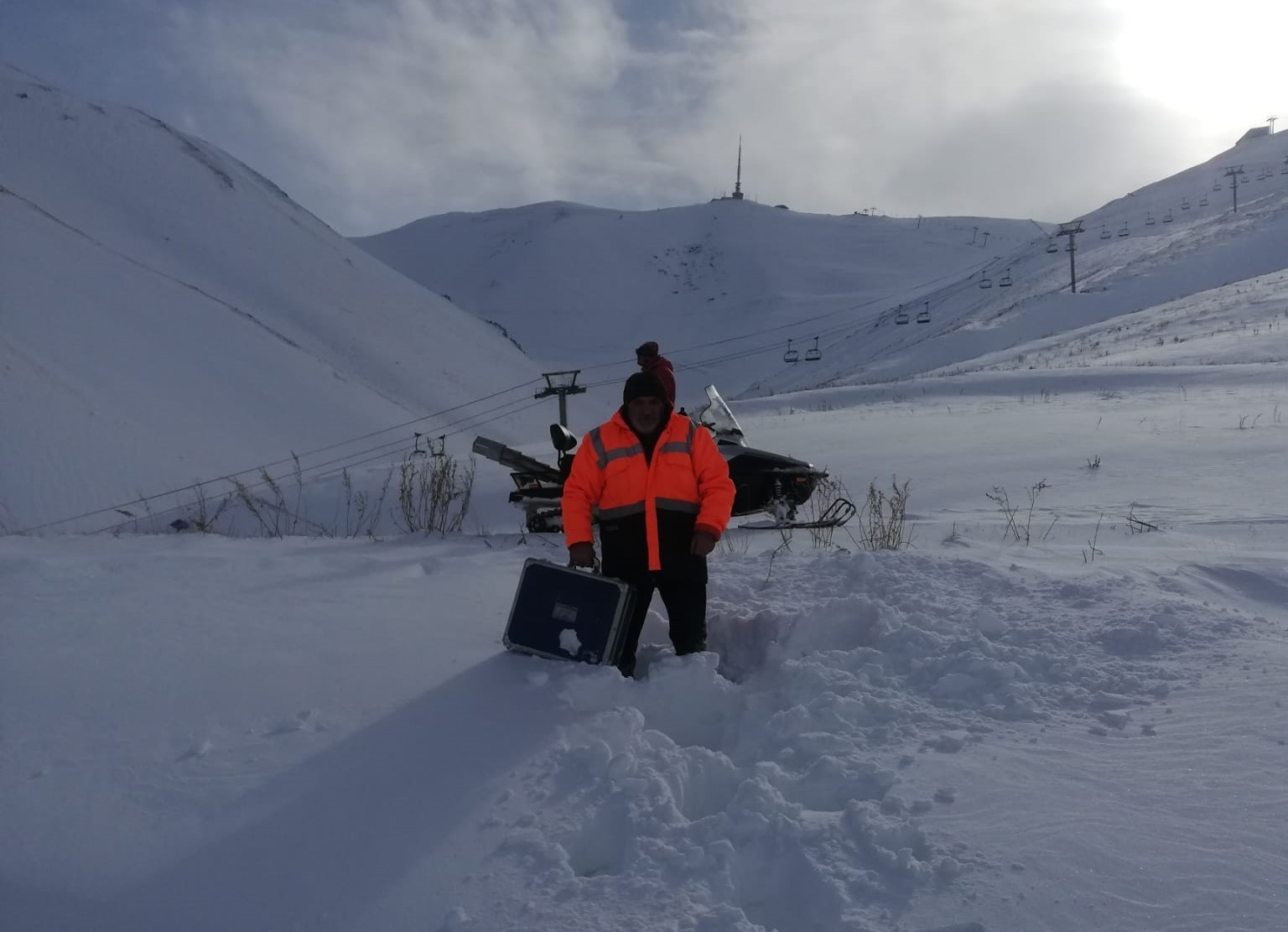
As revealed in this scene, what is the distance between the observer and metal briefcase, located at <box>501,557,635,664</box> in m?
3.73

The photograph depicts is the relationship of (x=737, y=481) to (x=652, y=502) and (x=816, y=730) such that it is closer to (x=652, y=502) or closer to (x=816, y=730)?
(x=652, y=502)

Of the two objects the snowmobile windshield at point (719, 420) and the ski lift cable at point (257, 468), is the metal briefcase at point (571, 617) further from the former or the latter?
the ski lift cable at point (257, 468)

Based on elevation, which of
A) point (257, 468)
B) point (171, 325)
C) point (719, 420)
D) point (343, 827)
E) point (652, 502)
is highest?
point (171, 325)

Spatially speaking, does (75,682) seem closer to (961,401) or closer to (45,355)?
(961,401)

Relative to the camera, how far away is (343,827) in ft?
8.30

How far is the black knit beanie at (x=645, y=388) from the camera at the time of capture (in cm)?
394

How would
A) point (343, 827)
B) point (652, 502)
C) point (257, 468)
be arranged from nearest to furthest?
point (343, 827) < point (652, 502) < point (257, 468)

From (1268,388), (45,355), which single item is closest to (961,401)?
(1268,388)

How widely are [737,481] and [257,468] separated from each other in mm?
12680

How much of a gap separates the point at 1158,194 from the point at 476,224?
3115 inches

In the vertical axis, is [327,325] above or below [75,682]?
above

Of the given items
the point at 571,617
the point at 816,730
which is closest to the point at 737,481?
the point at 571,617

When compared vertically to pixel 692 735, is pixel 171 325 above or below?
above

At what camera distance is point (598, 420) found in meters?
39.8
